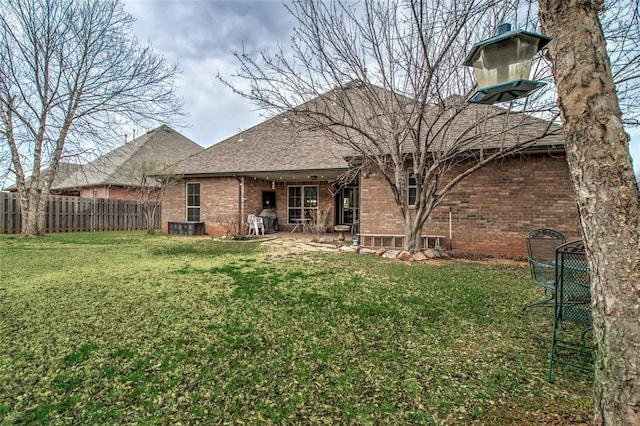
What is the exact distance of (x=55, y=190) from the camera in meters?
20.3

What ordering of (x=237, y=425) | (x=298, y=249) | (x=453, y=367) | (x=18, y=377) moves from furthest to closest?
(x=298, y=249) < (x=453, y=367) < (x=18, y=377) < (x=237, y=425)

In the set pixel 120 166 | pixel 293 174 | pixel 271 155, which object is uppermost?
pixel 120 166

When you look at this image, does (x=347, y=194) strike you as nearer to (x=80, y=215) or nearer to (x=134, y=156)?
(x=80, y=215)

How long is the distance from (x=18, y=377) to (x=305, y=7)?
6.87 metres

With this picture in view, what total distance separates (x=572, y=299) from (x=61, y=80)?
1568 centimetres

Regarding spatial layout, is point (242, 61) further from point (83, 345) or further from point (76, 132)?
point (76, 132)

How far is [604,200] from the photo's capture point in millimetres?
1410

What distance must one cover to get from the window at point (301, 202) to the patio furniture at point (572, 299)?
11756mm

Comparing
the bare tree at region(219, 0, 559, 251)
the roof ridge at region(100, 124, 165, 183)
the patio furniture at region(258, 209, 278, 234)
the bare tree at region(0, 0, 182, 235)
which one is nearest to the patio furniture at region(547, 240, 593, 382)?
Result: the bare tree at region(219, 0, 559, 251)

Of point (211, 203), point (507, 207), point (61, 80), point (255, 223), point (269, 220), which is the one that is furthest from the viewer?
point (269, 220)

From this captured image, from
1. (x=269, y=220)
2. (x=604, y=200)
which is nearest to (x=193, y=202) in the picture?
(x=269, y=220)

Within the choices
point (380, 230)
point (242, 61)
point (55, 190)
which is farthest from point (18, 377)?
point (55, 190)

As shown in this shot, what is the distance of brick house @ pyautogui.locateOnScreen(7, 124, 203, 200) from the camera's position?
18.6 meters

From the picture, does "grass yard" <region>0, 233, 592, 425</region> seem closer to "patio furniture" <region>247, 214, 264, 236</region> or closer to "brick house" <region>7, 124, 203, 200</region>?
"patio furniture" <region>247, 214, 264, 236</region>
